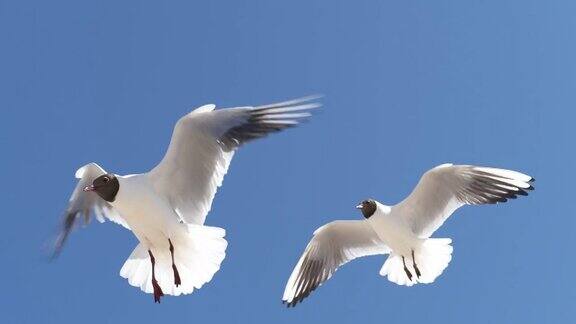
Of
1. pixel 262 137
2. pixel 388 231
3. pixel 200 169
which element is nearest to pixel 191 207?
pixel 200 169

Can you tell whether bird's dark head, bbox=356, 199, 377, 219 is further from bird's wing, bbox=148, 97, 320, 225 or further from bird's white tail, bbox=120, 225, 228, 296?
bird's white tail, bbox=120, 225, 228, 296

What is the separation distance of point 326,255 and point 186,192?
9.36 ft

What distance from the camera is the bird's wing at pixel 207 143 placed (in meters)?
8.49

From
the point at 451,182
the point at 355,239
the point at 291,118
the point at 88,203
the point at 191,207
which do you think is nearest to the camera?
the point at 291,118

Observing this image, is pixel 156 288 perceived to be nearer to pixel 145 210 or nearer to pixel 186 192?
pixel 145 210

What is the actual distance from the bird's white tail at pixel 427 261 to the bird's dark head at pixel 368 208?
22.7 inches

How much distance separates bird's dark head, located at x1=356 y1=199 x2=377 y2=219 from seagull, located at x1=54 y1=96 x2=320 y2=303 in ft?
7.62

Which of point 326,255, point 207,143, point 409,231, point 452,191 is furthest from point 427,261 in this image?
point 207,143

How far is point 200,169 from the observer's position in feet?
29.0

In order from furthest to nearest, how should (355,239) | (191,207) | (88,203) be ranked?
(355,239), (88,203), (191,207)

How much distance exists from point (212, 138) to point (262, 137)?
1.48 feet

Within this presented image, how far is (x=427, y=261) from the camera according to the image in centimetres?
1071

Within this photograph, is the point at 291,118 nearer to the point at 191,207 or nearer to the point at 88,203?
the point at 191,207

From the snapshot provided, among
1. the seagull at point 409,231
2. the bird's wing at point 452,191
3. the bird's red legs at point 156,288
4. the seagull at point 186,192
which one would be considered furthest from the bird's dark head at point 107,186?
the bird's wing at point 452,191
